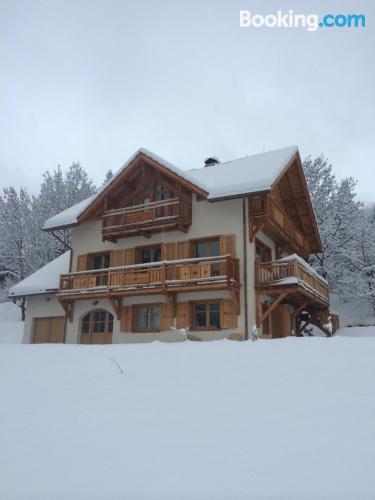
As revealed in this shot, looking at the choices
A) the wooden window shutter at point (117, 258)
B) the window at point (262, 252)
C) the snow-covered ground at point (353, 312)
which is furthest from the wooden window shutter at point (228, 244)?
the snow-covered ground at point (353, 312)

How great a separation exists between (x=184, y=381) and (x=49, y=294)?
16228 mm

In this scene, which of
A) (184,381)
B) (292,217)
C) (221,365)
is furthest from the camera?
(292,217)

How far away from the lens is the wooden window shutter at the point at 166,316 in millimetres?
18641

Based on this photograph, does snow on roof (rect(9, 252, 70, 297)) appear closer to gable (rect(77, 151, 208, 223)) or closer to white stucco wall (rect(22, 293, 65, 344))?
white stucco wall (rect(22, 293, 65, 344))

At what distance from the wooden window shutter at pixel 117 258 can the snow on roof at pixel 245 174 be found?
16.3 ft

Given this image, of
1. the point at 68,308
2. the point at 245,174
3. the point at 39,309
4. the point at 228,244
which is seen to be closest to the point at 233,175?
the point at 245,174

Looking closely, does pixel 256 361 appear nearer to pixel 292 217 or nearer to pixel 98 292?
pixel 98 292

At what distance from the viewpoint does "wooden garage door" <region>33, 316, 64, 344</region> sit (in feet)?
72.7

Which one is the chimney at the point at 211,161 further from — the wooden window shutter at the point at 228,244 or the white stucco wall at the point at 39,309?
the white stucco wall at the point at 39,309

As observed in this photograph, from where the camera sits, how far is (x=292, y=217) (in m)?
24.3

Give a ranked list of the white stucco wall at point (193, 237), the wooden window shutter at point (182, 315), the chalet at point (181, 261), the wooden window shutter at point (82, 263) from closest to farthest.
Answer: the chalet at point (181, 261) → the white stucco wall at point (193, 237) → the wooden window shutter at point (182, 315) → the wooden window shutter at point (82, 263)

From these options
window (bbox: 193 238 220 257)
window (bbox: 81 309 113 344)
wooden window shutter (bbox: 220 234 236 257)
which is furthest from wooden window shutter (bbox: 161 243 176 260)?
window (bbox: 81 309 113 344)

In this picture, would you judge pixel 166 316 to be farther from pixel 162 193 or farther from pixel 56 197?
pixel 56 197

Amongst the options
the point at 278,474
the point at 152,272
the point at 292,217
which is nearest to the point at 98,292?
the point at 152,272
